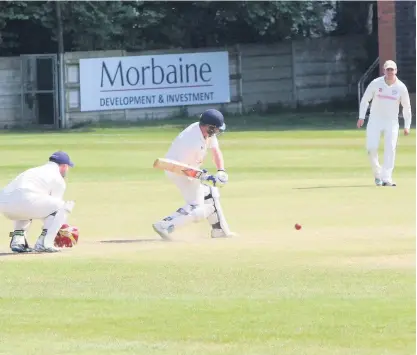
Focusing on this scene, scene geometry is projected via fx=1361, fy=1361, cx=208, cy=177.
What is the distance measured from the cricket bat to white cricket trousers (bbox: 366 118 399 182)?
6.49m

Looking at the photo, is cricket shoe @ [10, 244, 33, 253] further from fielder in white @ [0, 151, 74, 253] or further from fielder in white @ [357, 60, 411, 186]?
fielder in white @ [357, 60, 411, 186]

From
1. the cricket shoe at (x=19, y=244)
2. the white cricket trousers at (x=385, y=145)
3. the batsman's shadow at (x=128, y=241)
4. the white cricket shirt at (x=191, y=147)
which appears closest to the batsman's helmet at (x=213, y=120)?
the white cricket shirt at (x=191, y=147)

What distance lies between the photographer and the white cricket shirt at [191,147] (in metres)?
14.2

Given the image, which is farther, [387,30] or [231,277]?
[387,30]

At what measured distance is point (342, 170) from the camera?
23.4 m

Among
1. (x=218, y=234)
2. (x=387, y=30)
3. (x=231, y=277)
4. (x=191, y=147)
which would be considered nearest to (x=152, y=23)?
(x=387, y=30)

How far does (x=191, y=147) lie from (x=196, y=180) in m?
0.35

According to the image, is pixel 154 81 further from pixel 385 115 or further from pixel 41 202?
pixel 41 202

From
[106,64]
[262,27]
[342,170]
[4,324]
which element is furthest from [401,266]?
[262,27]

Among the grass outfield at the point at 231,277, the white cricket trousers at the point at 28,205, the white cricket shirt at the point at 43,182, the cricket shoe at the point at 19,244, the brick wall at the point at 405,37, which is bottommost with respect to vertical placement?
the grass outfield at the point at 231,277

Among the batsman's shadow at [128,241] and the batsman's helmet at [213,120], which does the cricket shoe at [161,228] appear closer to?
the batsman's shadow at [128,241]

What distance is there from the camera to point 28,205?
13.0 m

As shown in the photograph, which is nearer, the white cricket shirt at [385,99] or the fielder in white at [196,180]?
the fielder in white at [196,180]

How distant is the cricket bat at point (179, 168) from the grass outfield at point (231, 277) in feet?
2.40
